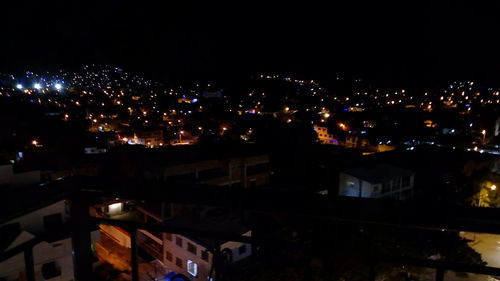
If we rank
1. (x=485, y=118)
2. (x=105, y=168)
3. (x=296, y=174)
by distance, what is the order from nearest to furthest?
1. (x=105, y=168)
2. (x=296, y=174)
3. (x=485, y=118)

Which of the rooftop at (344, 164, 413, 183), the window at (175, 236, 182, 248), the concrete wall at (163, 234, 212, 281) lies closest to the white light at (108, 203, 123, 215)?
the concrete wall at (163, 234, 212, 281)

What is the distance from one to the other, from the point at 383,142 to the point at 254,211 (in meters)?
23.5

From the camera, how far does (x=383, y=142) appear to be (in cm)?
2277

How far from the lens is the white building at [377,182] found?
1191 cm

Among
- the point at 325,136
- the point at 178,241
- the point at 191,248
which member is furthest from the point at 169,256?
the point at 325,136

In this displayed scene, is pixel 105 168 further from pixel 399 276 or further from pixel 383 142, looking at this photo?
pixel 383 142

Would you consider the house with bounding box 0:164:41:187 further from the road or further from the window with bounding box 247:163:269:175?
the road

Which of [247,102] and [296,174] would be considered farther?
[247,102]

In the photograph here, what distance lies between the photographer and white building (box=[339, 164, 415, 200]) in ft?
39.1

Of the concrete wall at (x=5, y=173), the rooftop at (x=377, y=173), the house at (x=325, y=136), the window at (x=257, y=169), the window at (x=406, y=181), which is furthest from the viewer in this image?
the house at (x=325, y=136)

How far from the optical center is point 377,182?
11.8 metres

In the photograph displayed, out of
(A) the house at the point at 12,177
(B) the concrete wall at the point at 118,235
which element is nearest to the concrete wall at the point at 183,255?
(B) the concrete wall at the point at 118,235

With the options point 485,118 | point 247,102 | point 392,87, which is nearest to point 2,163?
point 485,118

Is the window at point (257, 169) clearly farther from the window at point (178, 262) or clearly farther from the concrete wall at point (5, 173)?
the concrete wall at point (5, 173)
